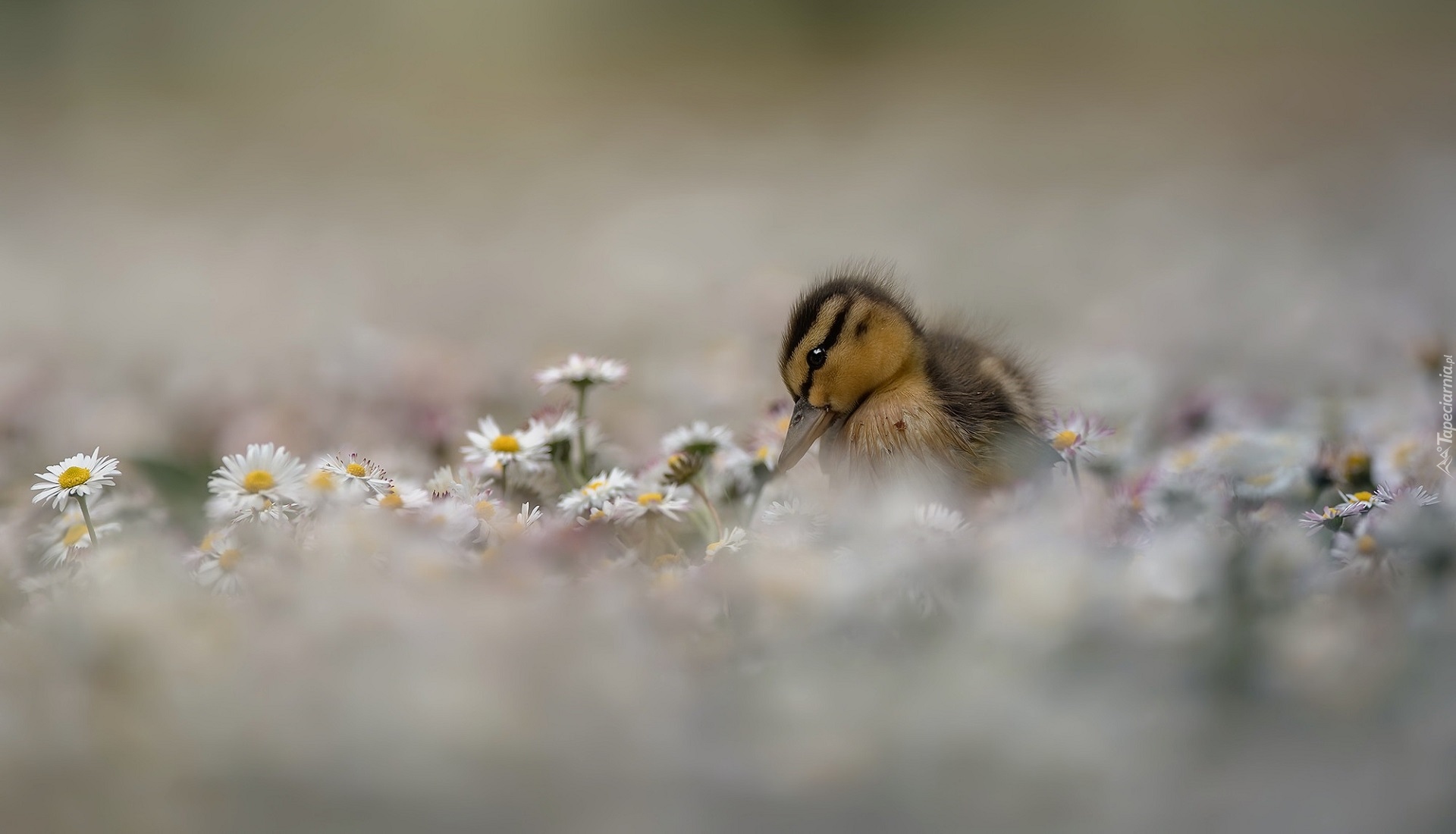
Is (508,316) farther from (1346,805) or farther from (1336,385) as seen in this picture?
(1346,805)

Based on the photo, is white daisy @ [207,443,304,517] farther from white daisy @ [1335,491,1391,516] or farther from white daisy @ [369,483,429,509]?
white daisy @ [1335,491,1391,516]

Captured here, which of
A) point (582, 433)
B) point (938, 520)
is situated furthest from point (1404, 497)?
Result: point (582, 433)

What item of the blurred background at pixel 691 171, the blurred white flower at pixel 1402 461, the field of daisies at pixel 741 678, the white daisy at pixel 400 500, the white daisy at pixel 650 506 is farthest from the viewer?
the blurred background at pixel 691 171

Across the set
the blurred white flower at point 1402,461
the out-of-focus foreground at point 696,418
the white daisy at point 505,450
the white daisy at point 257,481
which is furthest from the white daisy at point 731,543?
the blurred white flower at point 1402,461

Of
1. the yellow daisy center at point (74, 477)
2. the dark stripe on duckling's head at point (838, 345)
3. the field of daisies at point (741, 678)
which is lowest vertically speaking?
the field of daisies at point (741, 678)

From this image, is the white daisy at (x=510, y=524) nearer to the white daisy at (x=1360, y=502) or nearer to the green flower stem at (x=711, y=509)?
the green flower stem at (x=711, y=509)

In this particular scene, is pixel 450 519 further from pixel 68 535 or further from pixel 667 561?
pixel 68 535

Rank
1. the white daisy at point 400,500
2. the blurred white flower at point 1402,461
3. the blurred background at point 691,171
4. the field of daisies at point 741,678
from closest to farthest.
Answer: the field of daisies at point 741,678 → the white daisy at point 400,500 → the blurred white flower at point 1402,461 → the blurred background at point 691,171
